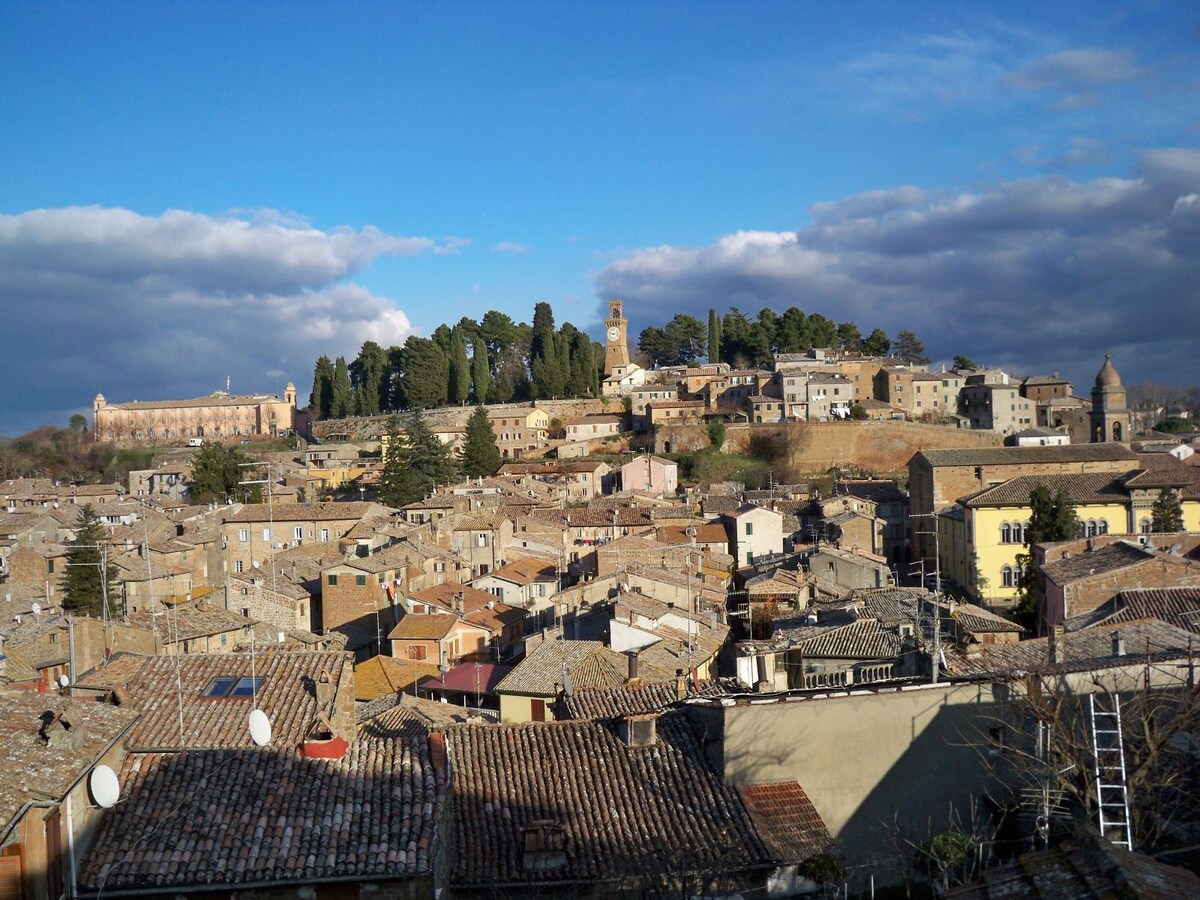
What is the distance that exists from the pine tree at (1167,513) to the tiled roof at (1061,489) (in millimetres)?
1628

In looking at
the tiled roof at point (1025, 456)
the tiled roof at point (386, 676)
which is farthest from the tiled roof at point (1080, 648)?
the tiled roof at point (1025, 456)

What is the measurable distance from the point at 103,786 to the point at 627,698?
8.54 meters

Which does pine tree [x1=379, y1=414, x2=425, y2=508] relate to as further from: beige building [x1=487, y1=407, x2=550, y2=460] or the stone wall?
the stone wall

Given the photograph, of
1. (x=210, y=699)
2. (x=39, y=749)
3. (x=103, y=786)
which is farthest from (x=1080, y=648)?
(x=39, y=749)

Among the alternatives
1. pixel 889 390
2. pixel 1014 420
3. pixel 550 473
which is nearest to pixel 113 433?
pixel 550 473

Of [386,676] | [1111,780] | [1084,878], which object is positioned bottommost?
[386,676]

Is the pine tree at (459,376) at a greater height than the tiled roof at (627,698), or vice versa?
the pine tree at (459,376)

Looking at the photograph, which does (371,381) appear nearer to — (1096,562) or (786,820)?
(1096,562)

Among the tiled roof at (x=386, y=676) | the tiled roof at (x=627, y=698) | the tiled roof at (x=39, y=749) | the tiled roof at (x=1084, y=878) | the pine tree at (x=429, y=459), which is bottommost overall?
the tiled roof at (x=386, y=676)

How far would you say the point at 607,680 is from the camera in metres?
18.1

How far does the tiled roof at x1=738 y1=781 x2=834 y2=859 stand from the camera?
9156 millimetres

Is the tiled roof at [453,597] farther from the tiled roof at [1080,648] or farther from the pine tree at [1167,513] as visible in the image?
the pine tree at [1167,513]

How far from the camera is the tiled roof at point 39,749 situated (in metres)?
6.38

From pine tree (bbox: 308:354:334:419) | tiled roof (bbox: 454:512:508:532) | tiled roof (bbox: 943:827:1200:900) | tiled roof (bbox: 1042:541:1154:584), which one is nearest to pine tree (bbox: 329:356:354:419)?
pine tree (bbox: 308:354:334:419)
